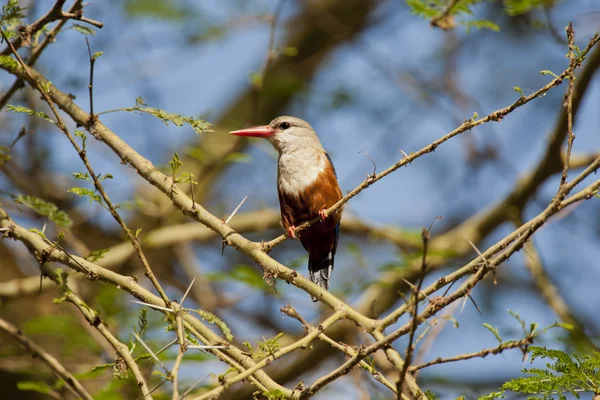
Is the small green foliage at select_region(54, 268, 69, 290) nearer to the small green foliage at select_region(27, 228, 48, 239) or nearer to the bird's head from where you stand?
the small green foliage at select_region(27, 228, 48, 239)

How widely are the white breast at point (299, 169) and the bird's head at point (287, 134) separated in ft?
0.44

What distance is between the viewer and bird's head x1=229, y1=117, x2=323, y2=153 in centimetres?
511

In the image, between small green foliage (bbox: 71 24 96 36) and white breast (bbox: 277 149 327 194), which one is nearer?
small green foliage (bbox: 71 24 96 36)

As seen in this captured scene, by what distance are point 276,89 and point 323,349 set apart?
278 cm

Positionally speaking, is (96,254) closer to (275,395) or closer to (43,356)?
(43,356)

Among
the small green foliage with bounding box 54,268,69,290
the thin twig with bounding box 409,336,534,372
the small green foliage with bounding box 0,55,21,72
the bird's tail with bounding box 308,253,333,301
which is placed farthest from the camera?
the bird's tail with bounding box 308,253,333,301

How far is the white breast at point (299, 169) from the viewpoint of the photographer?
465 cm

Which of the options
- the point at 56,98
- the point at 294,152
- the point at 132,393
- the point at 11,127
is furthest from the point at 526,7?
the point at 11,127

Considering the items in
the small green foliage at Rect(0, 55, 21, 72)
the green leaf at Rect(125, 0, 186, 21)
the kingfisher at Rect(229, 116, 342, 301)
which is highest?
the green leaf at Rect(125, 0, 186, 21)

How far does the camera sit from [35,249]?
280 cm

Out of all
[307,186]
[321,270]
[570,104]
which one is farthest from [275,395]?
[321,270]

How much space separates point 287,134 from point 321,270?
3.63 ft

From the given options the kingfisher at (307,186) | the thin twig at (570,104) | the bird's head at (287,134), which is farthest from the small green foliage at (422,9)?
the thin twig at (570,104)

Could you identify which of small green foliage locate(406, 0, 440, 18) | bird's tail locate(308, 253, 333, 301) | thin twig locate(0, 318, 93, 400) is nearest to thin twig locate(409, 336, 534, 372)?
thin twig locate(0, 318, 93, 400)
